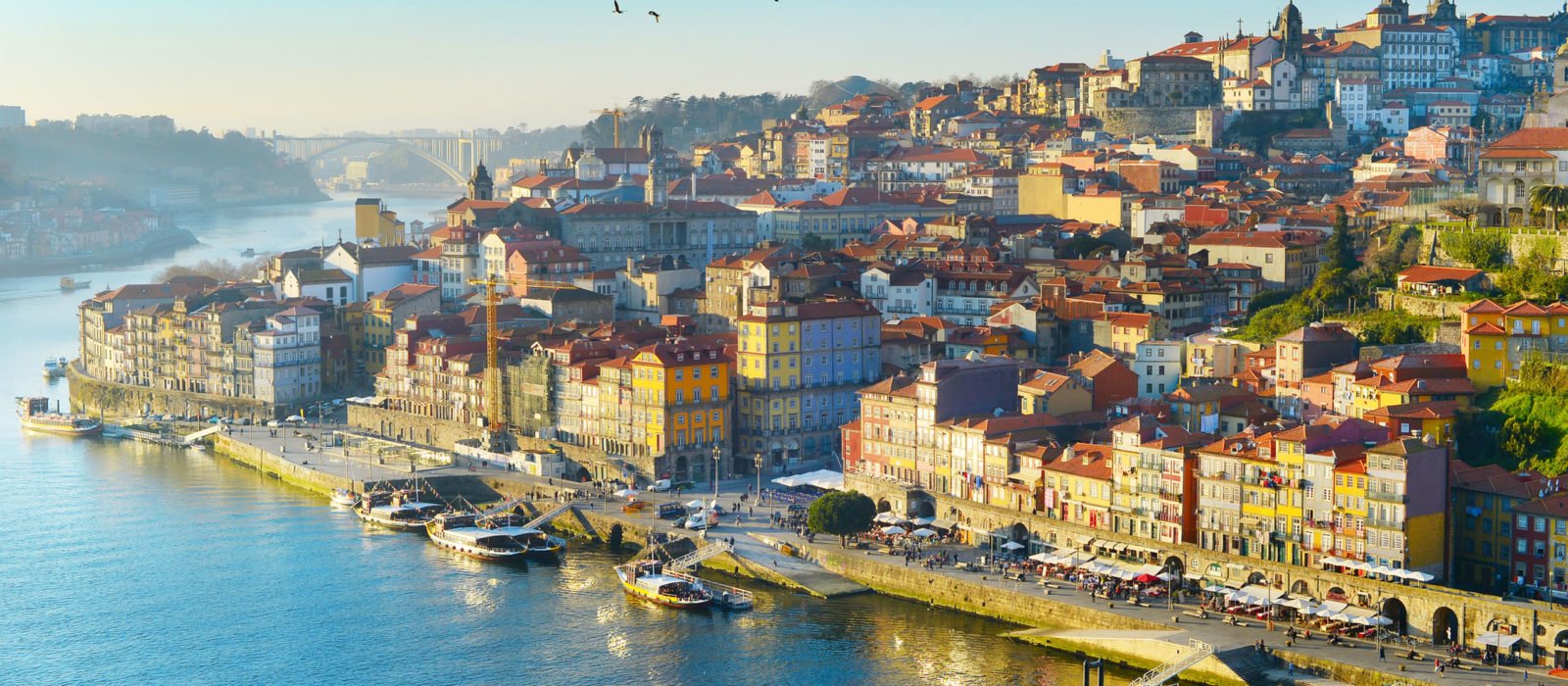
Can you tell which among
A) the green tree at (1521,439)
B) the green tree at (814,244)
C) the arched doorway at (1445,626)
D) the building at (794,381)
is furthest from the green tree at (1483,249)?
the green tree at (814,244)

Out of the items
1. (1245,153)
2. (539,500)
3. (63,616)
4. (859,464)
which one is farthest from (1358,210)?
(63,616)

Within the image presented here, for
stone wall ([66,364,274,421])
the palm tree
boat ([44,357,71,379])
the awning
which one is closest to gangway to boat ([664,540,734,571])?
the awning

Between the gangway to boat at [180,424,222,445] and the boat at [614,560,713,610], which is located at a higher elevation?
the gangway to boat at [180,424,222,445]

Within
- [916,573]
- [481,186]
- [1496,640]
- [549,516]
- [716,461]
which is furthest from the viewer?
[481,186]

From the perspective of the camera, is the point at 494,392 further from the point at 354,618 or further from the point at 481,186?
the point at 481,186

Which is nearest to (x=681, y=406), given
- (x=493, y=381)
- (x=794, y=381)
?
(x=794, y=381)

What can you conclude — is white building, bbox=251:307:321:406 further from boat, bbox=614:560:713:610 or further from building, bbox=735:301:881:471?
boat, bbox=614:560:713:610
